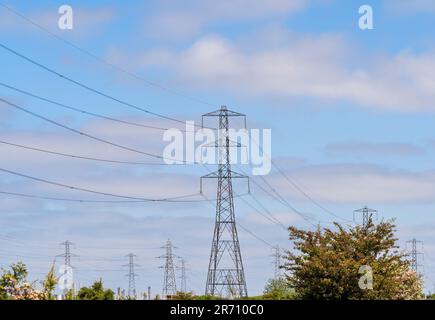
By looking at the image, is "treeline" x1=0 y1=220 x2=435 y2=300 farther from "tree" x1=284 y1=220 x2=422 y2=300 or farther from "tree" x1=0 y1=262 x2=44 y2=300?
"tree" x1=0 y1=262 x2=44 y2=300

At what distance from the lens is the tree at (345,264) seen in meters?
62.8

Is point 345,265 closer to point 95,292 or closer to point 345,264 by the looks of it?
point 345,264

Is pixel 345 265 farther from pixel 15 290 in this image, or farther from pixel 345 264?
pixel 15 290

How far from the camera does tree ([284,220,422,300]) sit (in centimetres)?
6278

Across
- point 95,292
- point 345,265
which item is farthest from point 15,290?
point 345,265

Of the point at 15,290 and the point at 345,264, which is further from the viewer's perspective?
the point at 345,264

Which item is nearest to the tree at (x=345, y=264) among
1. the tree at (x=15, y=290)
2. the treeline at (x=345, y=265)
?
the treeline at (x=345, y=265)

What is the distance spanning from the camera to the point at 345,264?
62.4 m

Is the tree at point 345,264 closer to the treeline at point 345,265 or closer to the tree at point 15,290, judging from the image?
the treeline at point 345,265

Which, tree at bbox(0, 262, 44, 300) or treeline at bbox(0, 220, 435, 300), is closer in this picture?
tree at bbox(0, 262, 44, 300)

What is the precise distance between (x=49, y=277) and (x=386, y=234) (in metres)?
32.8

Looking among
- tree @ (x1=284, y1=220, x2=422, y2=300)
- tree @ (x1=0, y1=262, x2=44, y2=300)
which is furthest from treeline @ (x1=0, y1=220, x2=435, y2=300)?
tree @ (x1=0, y1=262, x2=44, y2=300)

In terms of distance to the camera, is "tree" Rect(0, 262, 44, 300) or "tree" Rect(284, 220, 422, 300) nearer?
"tree" Rect(0, 262, 44, 300)
